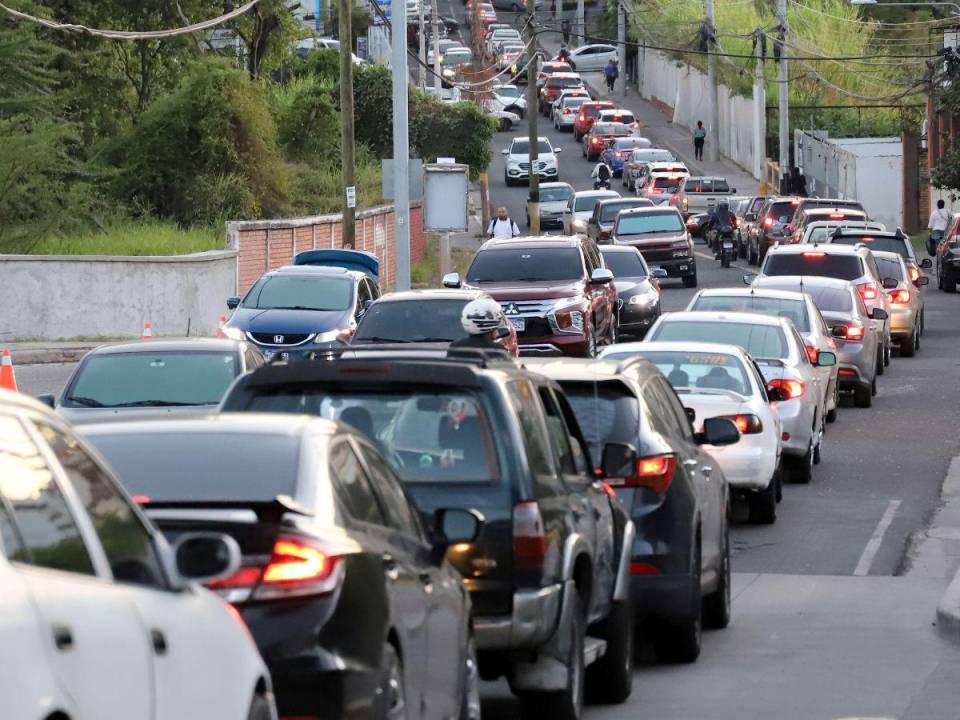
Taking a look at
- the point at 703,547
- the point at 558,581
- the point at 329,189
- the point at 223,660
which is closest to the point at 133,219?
the point at 329,189

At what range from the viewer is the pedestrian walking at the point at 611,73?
108m

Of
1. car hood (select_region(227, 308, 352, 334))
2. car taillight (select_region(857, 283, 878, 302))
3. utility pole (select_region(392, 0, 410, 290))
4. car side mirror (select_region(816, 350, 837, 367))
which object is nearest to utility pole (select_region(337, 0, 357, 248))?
utility pole (select_region(392, 0, 410, 290))

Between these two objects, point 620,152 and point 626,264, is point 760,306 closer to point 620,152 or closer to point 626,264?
point 626,264

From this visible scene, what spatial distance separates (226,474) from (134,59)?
45567 millimetres

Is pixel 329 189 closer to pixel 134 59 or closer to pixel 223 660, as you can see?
pixel 134 59

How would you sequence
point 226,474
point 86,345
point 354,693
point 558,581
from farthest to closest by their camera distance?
point 86,345 < point 558,581 < point 226,474 < point 354,693

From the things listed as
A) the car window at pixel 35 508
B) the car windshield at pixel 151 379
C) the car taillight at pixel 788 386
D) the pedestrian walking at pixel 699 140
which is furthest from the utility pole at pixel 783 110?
the car window at pixel 35 508

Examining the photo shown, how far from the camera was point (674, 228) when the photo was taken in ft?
144

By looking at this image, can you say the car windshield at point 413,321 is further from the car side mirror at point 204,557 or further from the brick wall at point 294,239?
the car side mirror at point 204,557

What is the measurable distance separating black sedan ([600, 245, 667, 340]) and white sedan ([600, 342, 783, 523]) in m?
15.3

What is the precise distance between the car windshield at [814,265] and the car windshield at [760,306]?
526 centimetres

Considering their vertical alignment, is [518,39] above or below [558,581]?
above

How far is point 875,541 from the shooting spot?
15.8 m

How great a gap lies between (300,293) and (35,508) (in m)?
21.4
